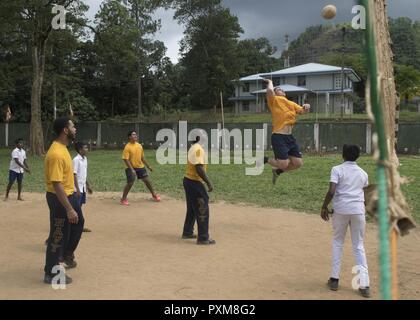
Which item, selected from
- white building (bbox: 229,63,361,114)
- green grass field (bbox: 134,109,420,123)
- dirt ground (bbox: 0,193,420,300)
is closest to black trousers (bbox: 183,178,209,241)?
dirt ground (bbox: 0,193,420,300)

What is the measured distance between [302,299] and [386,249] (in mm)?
3844

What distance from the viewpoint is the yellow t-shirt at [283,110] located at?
27.9 feet

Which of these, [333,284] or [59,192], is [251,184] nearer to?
[333,284]

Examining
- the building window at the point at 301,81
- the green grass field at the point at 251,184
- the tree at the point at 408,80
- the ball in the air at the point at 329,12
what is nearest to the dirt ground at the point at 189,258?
the green grass field at the point at 251,184

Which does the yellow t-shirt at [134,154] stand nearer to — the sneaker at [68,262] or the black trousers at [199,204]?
the black trousers at [199,204]

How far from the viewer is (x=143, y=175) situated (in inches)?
497

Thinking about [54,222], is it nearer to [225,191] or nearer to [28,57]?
[225,191]

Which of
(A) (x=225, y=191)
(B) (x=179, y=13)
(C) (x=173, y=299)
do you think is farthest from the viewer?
(B) (x=179, y=13)

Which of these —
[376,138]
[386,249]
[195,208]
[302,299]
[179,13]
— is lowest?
[302,299]

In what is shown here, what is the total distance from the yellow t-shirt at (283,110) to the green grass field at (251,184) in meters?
3.51

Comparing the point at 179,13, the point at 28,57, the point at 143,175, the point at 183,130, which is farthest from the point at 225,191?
the point at 179,13

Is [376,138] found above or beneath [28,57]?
beneath

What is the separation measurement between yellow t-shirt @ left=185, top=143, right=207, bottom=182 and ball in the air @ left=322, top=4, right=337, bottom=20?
3.42m

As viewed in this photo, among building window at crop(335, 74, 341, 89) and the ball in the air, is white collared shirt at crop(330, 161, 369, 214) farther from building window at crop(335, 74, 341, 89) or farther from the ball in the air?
building window at crop(335, 74, 341, 89)
